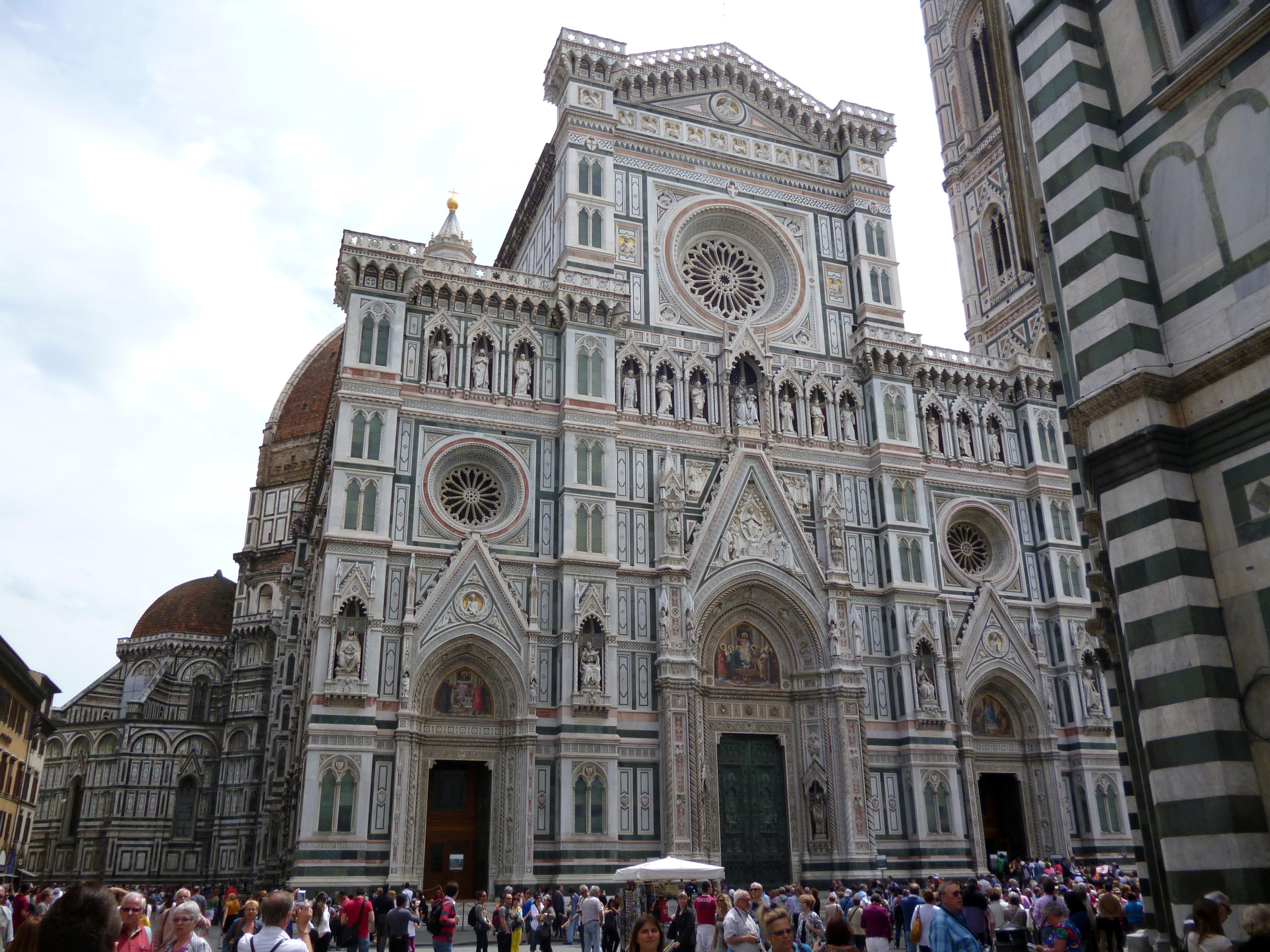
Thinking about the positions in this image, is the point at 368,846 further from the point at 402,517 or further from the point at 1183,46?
the point at 1183,46

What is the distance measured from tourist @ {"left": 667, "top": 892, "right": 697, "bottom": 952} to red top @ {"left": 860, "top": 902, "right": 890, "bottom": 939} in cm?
230

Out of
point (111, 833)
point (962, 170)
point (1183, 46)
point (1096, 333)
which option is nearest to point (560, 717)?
point (1096, 333)

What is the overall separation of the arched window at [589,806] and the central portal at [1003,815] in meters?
12.1

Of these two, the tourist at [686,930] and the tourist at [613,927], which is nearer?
the tourist at [686,930]

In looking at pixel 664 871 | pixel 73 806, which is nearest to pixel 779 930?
pixel 664 871

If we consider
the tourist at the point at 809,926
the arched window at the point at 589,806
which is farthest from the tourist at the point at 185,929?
the arched window at the point at 589,806

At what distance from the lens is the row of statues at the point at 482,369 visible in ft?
93.8

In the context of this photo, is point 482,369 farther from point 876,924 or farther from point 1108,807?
point 1108,807

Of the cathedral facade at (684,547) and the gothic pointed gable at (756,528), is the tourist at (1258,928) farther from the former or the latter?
the gothic pointed gable at (756,528)

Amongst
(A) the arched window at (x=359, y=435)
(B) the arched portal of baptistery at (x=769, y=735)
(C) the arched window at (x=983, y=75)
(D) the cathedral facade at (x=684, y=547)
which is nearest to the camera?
(D) the cathedral facade at (x=684, y=547)

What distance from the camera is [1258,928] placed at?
663cm

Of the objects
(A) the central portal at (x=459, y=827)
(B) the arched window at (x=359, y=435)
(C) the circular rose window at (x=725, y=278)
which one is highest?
(C) the circular rose window at (x=725, y=278)

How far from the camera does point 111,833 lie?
4503 cm

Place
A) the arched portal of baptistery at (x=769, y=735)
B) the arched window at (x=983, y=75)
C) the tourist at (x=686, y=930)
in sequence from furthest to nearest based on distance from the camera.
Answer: the arched window at (x=983, y=75), the arched portal of baptistery at (x=769, y=735), the tourist at (x=686, y=930)
